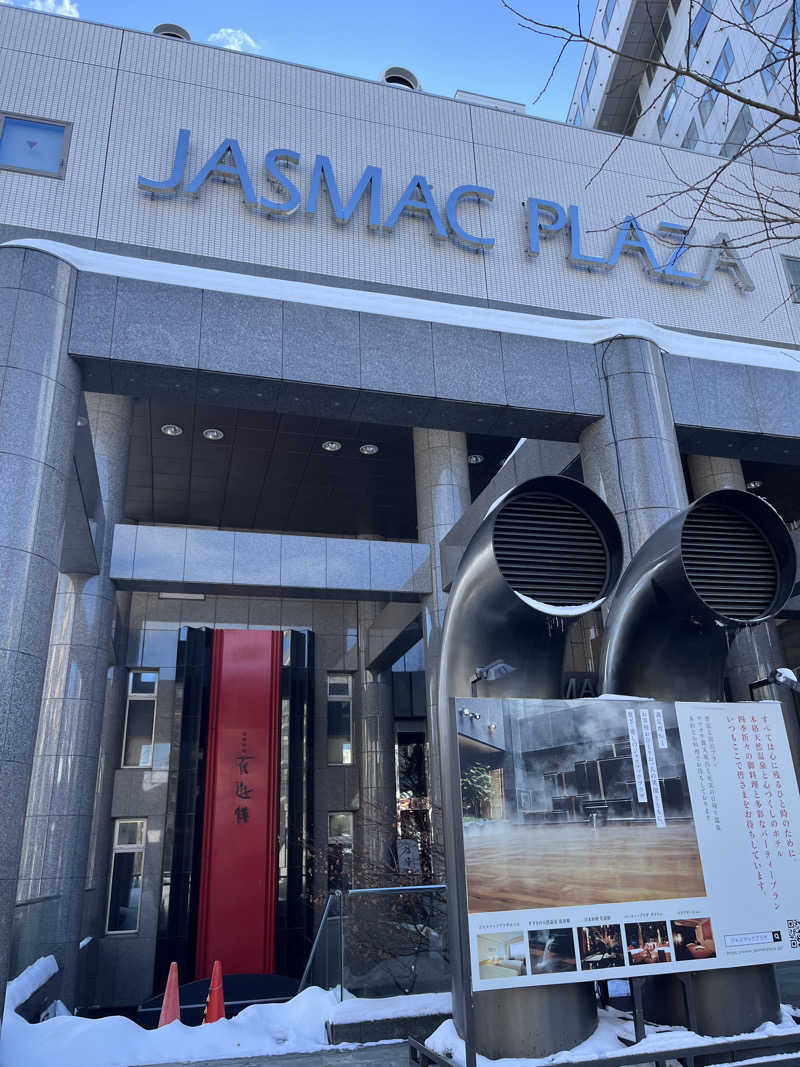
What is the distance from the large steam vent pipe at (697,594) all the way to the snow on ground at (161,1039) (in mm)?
4003

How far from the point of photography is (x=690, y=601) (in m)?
5.38

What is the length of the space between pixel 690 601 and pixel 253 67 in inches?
536

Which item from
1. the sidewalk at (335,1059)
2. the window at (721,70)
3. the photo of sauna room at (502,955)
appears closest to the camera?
the photo of sauna room at (502,955)

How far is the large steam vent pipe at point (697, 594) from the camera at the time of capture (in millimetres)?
5414

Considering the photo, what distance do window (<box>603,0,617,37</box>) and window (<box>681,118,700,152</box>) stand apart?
8.61 metres

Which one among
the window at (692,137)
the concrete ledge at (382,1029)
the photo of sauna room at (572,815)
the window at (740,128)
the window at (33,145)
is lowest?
the concrete ledge at (382,1029)

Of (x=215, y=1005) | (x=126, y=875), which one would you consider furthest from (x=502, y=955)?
(x=126, y=875)

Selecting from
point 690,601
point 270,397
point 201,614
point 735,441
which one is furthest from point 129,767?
point 690,601

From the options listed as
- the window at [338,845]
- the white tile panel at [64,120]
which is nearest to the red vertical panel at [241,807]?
the window at [338,845]

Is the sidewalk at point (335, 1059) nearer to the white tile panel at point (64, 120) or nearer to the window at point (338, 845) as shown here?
the white tile panel at point (64, 120)

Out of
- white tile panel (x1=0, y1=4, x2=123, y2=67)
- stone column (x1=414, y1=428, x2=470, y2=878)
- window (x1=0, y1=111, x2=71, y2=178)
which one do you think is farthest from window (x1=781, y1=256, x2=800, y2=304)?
window (x1=0, y1=111, x2=71, y2=178)

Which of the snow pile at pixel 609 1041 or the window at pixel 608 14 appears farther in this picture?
the window at pixel 608 14

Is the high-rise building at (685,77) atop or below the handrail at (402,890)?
atop

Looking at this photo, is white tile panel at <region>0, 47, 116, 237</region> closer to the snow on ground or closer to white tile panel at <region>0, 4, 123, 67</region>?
white tile panel at <region>0, 4, 123, 67</region>
